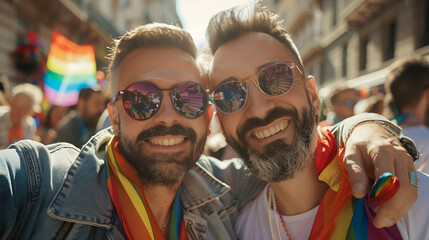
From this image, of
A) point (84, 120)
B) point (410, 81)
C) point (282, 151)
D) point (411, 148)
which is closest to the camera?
point (411, 148)

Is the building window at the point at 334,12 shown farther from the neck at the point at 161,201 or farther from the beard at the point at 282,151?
the neck at the point at 161,201

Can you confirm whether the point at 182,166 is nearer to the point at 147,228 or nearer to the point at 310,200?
the point at 147,228

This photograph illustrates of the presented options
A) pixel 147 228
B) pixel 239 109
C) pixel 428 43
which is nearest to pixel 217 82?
pixel 239 109

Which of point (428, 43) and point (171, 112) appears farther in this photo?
point (428, 43)

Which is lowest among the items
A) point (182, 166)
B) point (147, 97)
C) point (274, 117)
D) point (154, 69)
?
point (182, 166)

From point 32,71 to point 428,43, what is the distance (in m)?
13.4

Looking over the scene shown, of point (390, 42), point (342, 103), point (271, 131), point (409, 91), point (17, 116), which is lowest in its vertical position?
point (390, 42)

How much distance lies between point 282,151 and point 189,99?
2.10ft

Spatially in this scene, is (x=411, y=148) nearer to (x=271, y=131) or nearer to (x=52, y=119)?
(x=271, y=131)

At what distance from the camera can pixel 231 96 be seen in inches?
75.4

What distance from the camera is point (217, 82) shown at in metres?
2.00

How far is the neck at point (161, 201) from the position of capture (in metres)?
1.96

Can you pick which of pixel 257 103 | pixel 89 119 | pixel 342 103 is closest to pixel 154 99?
pixel 257 103

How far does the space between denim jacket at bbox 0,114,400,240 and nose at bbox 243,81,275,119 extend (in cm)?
44
